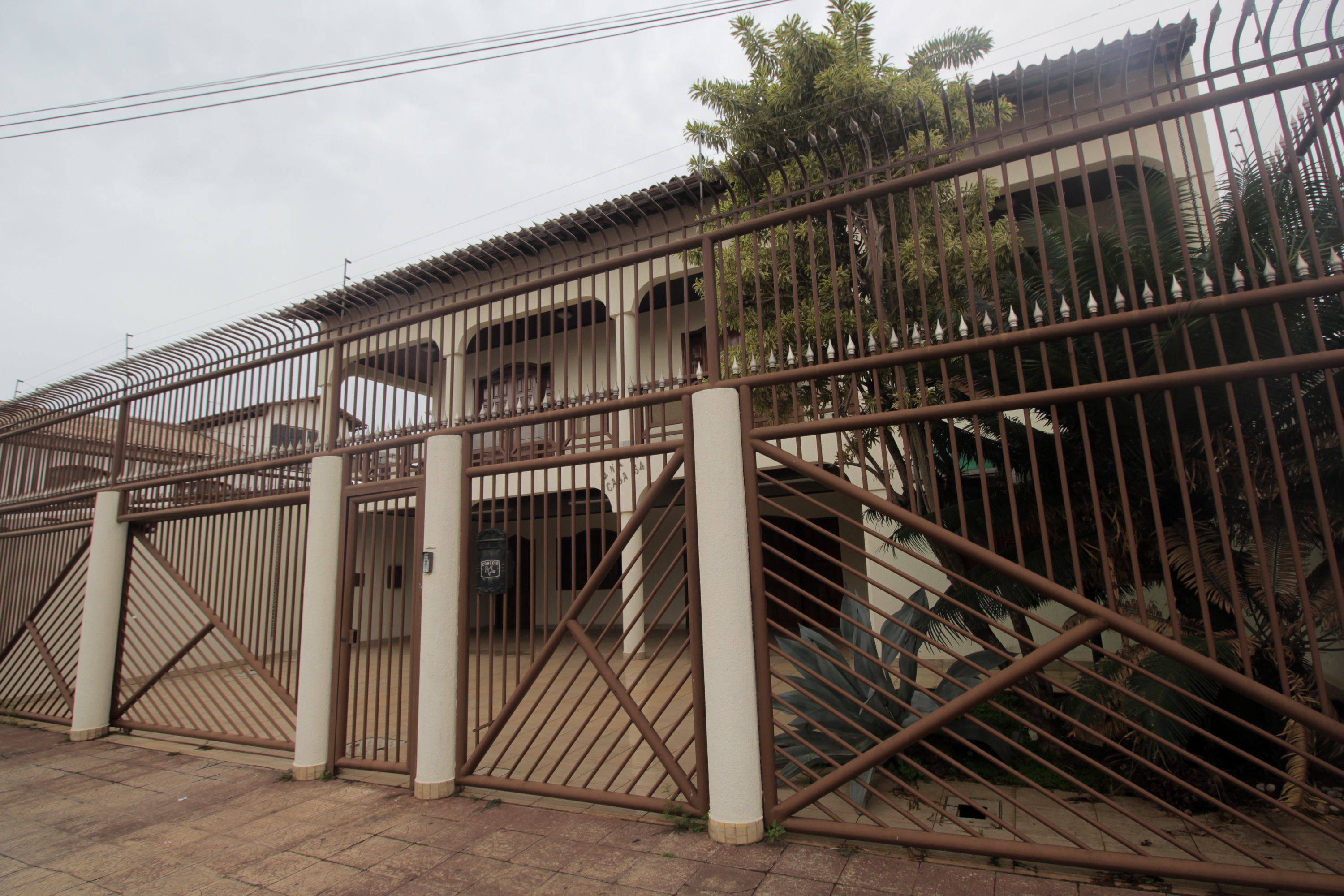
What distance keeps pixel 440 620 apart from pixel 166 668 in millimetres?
3411

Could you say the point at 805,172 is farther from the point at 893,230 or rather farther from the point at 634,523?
the point at 634,523

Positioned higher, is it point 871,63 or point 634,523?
point 871,63

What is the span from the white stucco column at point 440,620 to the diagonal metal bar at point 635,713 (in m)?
0.89

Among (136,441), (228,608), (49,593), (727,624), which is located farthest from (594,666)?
(49,593)

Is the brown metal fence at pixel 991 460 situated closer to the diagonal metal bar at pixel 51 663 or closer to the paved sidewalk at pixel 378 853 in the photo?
the paved sidewalk at pixel 378 853

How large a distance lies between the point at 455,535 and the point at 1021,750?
331 centimetres

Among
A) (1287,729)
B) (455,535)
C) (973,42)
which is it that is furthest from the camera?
(973,42)

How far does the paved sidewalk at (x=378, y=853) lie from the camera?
2.87 meters

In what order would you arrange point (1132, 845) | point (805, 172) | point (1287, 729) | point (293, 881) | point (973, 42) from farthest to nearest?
point (973, 42)
point (805, 172)
point (1287, 729)
point (293, 881)
point (1132, 845)

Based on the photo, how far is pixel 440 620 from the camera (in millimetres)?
4258

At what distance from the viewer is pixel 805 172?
3.65 metres

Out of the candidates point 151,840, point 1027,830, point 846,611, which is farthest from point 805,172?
point 151,840

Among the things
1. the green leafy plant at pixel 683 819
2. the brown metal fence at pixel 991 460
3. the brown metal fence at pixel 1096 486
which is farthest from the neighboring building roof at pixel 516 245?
the green leafy plant at pixel 683 819

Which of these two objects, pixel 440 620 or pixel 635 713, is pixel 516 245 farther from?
pixel 635 713
